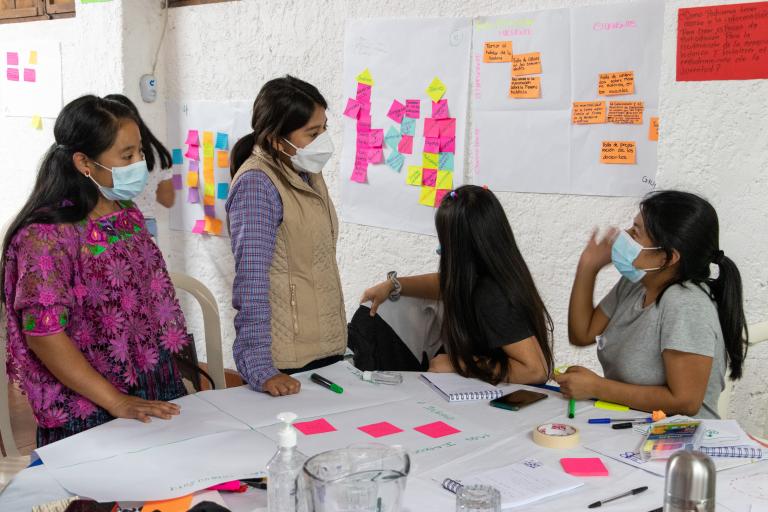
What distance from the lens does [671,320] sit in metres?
1.71

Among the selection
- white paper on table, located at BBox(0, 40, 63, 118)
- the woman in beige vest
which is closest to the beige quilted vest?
the woman in beige vest

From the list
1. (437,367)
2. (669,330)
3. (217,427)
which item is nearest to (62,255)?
(217,427)

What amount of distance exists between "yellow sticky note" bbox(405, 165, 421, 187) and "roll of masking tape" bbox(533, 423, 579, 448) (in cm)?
176

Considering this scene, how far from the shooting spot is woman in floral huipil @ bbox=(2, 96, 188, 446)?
5.32 ft

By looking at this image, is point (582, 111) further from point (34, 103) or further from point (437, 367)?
point (34, 103)

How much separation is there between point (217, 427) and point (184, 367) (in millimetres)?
605

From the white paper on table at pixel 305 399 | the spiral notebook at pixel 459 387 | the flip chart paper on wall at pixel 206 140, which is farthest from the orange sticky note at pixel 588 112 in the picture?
the flip chart paper on wall at pixel 206 140

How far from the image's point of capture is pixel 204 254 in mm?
4055

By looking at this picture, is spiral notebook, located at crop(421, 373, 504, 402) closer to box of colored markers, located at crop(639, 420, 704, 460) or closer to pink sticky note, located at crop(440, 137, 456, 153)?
box of colored markers, located at crop(639, 420, 704, 460)

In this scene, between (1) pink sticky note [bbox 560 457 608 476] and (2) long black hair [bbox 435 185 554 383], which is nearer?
(1) pink sticky note [bbox 560 457 608 476]

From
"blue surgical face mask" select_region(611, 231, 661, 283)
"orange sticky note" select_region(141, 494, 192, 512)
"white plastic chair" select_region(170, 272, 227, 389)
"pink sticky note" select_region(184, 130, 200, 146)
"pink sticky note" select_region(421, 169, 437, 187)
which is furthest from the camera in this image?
"pink sticky note" select_region(184, 130, 200, 146)

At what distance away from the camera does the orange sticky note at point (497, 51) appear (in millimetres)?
2803

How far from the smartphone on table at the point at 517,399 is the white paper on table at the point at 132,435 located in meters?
0.57

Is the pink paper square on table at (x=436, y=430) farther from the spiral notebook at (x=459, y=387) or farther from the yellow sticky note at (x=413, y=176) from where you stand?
the yellow sticky note at (x=413, y=176)
